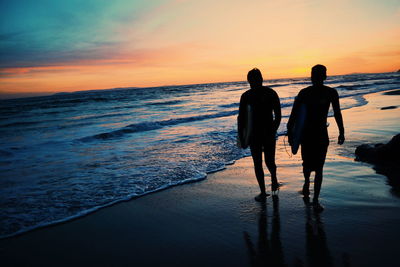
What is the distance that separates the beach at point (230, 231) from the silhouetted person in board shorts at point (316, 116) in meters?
0.55

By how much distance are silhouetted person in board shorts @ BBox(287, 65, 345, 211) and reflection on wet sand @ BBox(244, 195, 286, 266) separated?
821 millimetres

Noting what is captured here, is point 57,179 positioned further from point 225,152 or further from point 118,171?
point 225,152

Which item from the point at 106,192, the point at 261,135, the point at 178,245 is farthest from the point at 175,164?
the point at 178,245

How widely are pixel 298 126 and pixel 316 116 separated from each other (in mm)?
257

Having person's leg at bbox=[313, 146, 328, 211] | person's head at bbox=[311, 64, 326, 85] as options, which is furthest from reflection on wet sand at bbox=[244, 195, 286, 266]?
person's head at bbox=[311, 64, 326, 85]

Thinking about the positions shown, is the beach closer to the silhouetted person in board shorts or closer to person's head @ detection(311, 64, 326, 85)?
the silhouetted person in board shorts

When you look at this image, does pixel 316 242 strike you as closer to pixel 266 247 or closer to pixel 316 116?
pixel 266 247

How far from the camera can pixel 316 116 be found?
3.55 m

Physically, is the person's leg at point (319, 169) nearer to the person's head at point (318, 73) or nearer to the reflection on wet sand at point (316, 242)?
the reflection on wet sand at point (316, 242)

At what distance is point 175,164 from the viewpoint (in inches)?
257

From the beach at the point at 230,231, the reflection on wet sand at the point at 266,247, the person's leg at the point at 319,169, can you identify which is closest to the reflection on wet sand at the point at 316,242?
the beach at the point at 230,231

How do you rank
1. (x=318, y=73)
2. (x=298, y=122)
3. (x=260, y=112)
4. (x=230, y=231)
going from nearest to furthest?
(x=230, y=231)
(x=318, y=73)
(x=298, y=122)
(x=260, y=112)

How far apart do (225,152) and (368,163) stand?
3.40 metres

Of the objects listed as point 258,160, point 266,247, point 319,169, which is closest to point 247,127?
point 258,160
